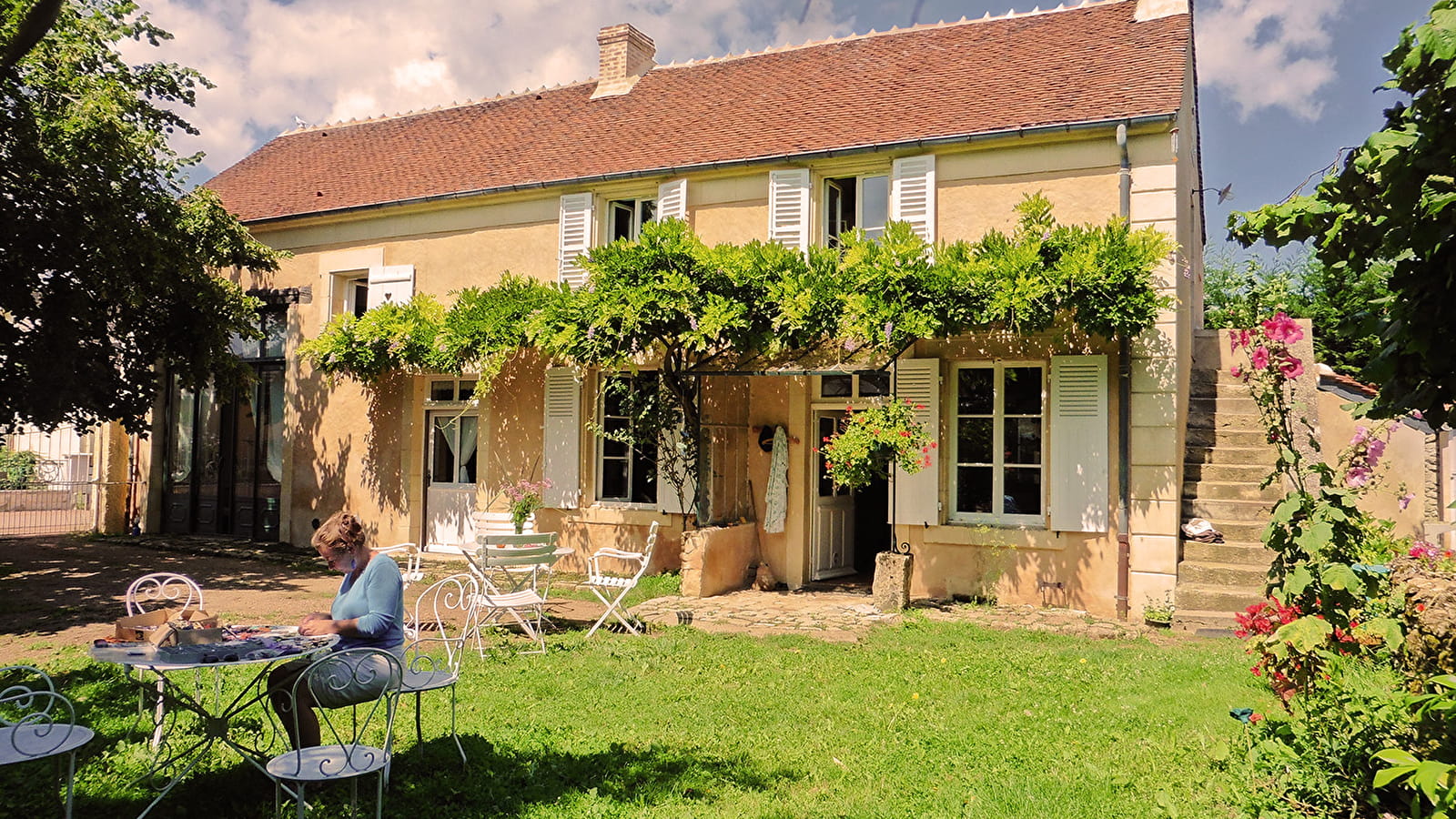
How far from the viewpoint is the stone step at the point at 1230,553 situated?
8.32 metres

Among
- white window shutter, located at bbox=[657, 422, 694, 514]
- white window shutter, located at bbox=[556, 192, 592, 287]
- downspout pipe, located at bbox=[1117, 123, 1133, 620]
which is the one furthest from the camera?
white window shutter, located at bbox=[556, 192, 592, 287]

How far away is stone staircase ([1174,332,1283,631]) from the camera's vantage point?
26.7 ft

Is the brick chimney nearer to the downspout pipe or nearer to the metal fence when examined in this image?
the downspout pipe

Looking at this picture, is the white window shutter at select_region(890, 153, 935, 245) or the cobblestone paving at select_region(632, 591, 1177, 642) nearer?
the cobblestone paving at select_region(632, 591, 1177, 642)

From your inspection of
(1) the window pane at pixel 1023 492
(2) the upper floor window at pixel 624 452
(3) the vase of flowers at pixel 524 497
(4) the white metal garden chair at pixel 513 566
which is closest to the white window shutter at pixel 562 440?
(3) the vase of flowers at pixel 524 497

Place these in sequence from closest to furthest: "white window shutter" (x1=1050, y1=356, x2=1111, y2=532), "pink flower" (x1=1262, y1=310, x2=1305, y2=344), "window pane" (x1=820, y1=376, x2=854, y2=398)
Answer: "pink flower" (x1=1262, y1=310, x2=1305, y2=344)
"white window shutter" (x1=1050, y1=356, x2=1111, y2=532)
"window pane" (x1=820, y1=376, x2=854, y2=398)

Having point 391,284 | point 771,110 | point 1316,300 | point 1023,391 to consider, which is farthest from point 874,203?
point 1316,300

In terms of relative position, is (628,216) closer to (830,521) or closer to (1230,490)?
(830,521)

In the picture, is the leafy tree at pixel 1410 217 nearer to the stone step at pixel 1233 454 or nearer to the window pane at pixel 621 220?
the stone step at pixel 1233 454

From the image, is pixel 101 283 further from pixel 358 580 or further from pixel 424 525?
pixel 358 580

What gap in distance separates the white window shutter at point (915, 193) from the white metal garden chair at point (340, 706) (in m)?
6.88

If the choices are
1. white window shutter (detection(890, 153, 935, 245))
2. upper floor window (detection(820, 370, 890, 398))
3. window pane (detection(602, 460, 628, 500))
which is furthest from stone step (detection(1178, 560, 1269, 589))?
window pane (detection(602, 460, 628, 500))

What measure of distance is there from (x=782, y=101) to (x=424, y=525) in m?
6.92

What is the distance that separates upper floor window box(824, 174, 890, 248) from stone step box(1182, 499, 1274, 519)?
4.09m
